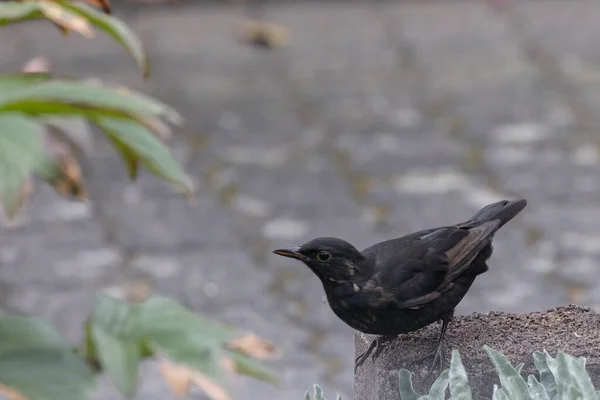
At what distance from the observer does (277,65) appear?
8906 millimetres

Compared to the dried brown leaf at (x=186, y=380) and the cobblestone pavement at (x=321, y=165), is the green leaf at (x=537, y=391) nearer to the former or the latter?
the dried brown leaf at (x=186, y=380)

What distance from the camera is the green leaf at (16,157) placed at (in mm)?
1887

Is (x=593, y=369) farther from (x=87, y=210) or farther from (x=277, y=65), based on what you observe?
(x=277, y=65)

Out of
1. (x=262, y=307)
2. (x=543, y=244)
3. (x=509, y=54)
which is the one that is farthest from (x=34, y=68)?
(x=509, y=54)

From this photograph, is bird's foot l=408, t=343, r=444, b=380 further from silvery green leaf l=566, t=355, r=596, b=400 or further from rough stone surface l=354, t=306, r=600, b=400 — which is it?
silvery green leaf l=566, t=355, r=596, b=400

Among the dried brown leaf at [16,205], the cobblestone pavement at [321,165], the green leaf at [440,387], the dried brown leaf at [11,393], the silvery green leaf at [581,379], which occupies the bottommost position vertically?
the dried brown leaf at [11,393]

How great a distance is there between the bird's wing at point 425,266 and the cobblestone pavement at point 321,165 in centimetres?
185

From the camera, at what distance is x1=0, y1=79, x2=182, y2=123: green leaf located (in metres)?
2.07

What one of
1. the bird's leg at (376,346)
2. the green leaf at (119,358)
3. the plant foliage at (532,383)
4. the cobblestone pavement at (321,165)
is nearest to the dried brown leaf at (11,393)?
the green leaf at (119,358)

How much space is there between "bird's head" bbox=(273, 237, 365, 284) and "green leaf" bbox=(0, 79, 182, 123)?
0.58m

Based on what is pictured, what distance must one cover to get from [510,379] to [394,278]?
467 mm

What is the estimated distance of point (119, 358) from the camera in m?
1.80

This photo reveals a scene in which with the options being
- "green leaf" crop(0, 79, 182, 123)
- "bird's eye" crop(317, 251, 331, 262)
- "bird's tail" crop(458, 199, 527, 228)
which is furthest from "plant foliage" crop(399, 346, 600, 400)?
"green leaf" crop(0, 79, 182, 123)

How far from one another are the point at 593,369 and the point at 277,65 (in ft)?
21.7
